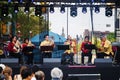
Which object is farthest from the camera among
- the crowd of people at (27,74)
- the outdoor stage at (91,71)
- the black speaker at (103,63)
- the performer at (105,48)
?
the performer at (105,48)

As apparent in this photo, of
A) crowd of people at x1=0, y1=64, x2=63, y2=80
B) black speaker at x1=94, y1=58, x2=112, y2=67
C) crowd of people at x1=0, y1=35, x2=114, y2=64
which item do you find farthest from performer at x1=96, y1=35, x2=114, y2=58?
crowd of people at x1=0, y1=64, x2=63, y2=80

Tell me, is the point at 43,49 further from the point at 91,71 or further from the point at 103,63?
the point at 103,63

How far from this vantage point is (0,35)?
25.8 metres

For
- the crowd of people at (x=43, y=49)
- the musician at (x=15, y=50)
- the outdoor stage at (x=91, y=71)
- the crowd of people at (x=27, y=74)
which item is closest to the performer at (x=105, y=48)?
the crowd of people at (x=43, y=49)

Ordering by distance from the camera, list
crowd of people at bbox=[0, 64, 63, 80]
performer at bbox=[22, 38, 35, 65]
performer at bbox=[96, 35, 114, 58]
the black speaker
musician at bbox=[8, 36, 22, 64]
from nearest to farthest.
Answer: crowd of people at bbox=[0, 64, 63, 80] < the black speaker < performer at bbox=[22, 38, 35, 65] < musician at bbox=[8, 36, 22, 64] < performer at bbox=[96, 35, 114, 58]

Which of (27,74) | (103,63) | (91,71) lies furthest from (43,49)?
(27,74)

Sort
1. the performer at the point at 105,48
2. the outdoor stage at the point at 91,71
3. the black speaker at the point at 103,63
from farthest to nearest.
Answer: the performer at the point at 105,48 → the black speaker at the point at 103,63 → the outdoor stage at the point at 91,71

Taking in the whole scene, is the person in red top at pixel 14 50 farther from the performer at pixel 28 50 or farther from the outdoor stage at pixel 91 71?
the outdoor stage at pixel 91 71

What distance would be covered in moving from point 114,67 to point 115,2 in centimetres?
625

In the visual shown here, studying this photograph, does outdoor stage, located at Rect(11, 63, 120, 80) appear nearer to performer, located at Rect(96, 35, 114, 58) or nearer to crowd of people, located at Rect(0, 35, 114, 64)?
crowd of people, located at Rect(0, 35, 114, 64)

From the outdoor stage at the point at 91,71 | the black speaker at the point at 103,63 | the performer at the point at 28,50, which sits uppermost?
the performer at the point at 28,50

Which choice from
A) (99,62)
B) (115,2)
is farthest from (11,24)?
(99,62)

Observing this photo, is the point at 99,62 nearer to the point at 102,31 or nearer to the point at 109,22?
the point at 109,22

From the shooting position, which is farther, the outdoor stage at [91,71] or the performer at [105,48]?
the performer at [105,48]
